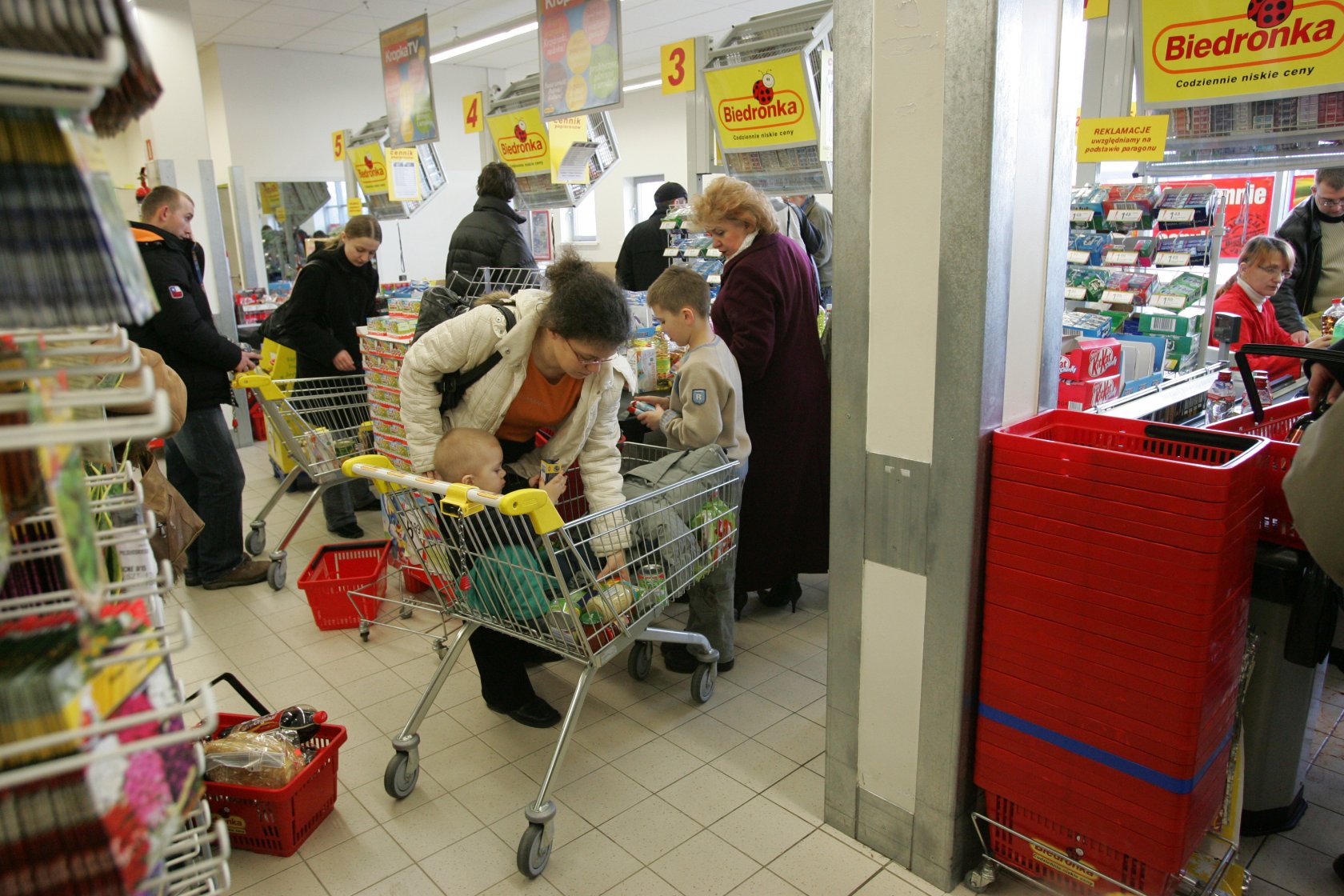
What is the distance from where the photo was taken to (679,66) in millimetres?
5211

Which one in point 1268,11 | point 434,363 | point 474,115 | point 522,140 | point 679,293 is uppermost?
point 474,115

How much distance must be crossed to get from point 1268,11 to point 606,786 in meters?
3.70

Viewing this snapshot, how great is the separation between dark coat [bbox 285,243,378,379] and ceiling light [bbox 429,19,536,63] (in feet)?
19.5

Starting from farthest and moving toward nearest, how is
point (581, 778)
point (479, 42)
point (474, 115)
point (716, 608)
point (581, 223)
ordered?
point (581, 223) → point (479, 42) → point (474, 115) → point (716, 608) → point (581, 778)

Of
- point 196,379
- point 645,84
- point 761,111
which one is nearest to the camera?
point 196,379

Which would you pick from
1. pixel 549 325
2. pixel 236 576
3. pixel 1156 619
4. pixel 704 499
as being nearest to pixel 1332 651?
pixel 1156 619

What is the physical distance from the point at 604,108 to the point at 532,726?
4.15 m

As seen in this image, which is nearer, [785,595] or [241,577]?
[785,595]

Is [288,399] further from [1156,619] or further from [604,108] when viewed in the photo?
[1156,619]

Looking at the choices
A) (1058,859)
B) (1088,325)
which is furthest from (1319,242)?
(1058,859)

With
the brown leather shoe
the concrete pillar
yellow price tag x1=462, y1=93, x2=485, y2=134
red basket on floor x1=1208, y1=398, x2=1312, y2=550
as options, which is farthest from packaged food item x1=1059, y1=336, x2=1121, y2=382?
yellow price tag x1=462, y1=93, x2=485, y2=134

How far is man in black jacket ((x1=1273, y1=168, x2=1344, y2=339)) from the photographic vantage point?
5.11 m

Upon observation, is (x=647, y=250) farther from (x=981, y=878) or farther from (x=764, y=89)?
(x=981, y=878)

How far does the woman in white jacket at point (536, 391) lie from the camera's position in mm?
2535
